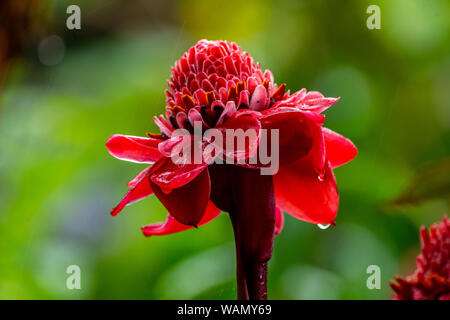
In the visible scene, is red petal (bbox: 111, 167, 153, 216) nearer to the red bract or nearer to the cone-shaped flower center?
the cone-shaped flower center

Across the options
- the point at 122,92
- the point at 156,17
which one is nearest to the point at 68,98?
the point at 122,92

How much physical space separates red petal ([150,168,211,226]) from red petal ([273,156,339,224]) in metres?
0.04

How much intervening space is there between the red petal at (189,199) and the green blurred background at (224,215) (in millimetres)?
377

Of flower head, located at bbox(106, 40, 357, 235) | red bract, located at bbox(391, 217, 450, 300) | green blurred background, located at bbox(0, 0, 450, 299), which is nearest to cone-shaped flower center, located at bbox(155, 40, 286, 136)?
flower head, located at bbox(106, 40, 357, 235)

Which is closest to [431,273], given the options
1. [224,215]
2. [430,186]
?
[430,186]

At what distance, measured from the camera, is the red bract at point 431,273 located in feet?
0.93

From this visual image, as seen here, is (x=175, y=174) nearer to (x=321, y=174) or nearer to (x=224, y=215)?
(x=321, y=174)

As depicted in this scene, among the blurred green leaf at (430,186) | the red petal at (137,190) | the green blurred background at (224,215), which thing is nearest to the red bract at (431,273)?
the blurred green leaf at (430,186)

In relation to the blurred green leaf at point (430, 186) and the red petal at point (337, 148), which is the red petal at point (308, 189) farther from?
the blurred green leaf at point (430, 186)

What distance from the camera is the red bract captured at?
28cm

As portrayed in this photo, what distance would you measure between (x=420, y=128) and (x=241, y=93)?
63 cm

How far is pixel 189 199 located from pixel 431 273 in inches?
6.1

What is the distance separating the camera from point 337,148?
0.28 metres

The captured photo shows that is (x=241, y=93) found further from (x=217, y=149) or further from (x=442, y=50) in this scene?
(x=442, y=50)
